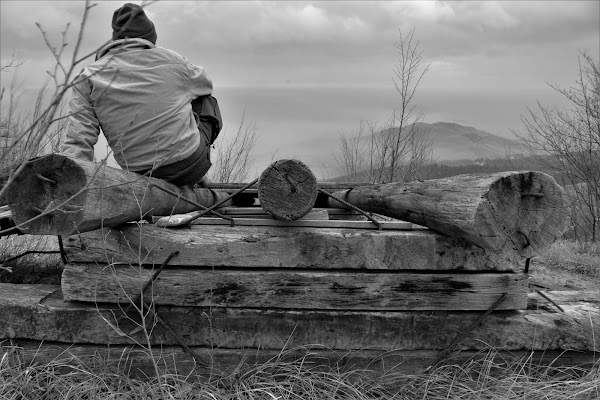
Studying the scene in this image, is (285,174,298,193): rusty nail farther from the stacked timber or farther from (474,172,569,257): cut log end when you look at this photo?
(474,172,569,257): cut log end

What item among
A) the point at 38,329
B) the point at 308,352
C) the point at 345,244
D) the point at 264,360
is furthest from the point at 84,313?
the point at 345,244

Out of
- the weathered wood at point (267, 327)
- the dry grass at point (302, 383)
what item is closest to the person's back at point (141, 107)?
the weathered wood at point (267, 327)

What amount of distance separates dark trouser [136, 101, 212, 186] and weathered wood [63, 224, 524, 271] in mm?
808

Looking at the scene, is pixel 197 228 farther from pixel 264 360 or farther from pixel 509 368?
pixel 509 368

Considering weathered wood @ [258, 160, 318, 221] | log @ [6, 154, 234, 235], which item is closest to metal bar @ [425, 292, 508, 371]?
weathered wood @ [258, 160, 318, 221]

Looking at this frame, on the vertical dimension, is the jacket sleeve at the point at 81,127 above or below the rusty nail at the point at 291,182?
above

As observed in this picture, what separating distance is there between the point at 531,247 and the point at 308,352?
3.97 feet

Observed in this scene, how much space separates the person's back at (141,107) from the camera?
3619mm

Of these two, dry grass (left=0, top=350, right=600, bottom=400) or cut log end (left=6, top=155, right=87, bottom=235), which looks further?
dry grass (left=0, top=350, right=600, bottom=400)

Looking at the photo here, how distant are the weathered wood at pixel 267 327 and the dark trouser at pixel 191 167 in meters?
1.07

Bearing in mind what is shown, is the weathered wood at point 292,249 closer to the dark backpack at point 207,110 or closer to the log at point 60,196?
the log at point 60,196

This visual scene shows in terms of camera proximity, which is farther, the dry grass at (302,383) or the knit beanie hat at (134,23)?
the knit beanie hat at (134,23)

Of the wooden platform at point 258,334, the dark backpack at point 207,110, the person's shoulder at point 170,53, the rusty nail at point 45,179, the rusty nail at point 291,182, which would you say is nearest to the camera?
the rusty nail at point 45,179

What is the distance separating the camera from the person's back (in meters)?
3.62
